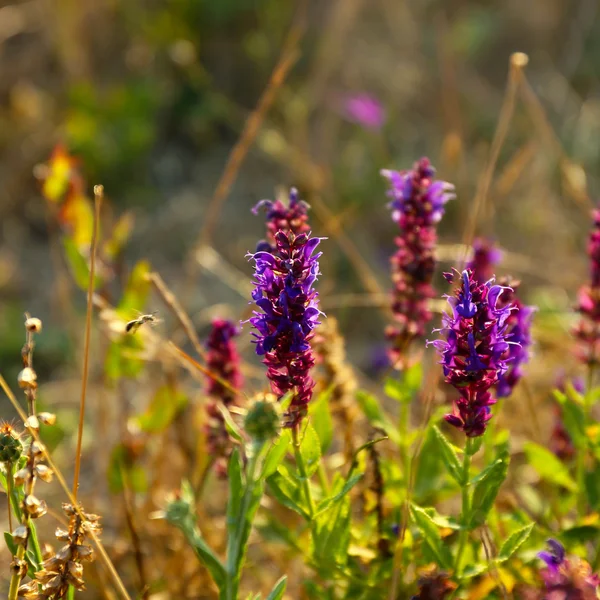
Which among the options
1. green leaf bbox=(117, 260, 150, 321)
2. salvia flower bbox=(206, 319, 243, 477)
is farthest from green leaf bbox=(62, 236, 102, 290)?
salvia flower bbox=(206, 319, 243, 477)

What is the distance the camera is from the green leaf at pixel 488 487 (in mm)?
1511

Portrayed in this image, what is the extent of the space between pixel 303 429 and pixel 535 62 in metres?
4.73

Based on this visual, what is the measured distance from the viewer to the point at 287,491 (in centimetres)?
157

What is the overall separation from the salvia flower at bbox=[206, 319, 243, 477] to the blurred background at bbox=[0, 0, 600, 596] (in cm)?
181

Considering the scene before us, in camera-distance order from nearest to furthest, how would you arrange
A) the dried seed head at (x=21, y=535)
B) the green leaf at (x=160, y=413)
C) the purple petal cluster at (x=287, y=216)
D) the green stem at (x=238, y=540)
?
the green stem at (x=238, y=540)
the dried seed head at (x=21, y=535)
the purple petal cluster at (x=287, y=216)
the green leaf at (x=160, y=413)

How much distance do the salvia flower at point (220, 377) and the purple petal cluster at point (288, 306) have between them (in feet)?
1.24

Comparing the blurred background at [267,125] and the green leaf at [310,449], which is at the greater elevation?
the blurred background at [267,125]

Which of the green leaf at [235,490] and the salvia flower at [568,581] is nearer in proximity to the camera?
the salvia flower at [568,581]

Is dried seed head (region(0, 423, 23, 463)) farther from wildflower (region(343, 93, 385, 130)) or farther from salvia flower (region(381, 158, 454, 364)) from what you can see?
wildflower (region(343, 93, 385, 130))

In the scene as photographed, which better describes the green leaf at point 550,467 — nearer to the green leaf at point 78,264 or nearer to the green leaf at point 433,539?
the green leaf at point 433,539

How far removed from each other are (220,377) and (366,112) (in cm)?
311

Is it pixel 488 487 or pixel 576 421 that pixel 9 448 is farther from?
pixel 576 421

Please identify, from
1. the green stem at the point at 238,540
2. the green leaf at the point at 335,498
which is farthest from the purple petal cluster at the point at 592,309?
the green stem at the point at 238,540

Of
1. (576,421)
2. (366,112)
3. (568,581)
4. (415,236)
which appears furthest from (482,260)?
(366,112)
